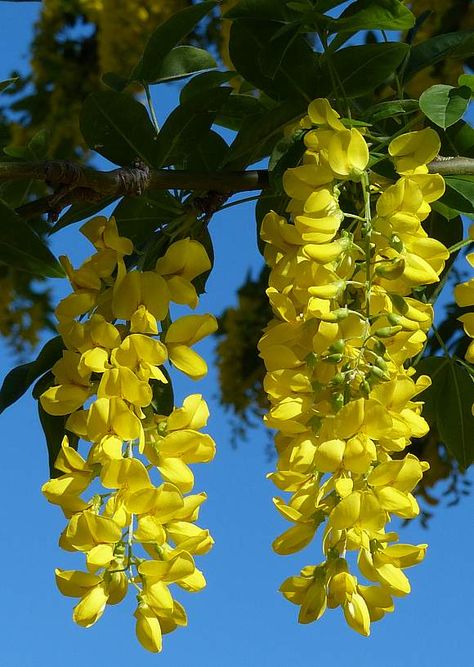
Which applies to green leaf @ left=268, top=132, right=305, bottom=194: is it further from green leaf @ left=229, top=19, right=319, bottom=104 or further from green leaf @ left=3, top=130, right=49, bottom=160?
green leaf @ left=3, top=130, right=49, bottom=160

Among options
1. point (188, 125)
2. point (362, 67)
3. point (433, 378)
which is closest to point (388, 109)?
point (362, 67)

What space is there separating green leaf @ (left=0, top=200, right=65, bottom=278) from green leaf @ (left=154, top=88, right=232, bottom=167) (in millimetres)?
161

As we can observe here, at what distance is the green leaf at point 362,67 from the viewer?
0.77 metres

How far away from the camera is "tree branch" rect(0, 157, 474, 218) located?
0.67m

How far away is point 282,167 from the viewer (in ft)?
2.43

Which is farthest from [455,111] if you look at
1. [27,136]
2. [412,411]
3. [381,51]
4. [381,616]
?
[27,136]

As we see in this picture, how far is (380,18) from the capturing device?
Answer: 745 mm

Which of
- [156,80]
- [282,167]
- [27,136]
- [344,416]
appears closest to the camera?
[344,416]

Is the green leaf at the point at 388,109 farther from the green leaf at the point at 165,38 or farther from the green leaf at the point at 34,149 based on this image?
the green leaf at the point at 34,149

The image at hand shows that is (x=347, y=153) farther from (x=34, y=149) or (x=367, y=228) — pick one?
(x=34, y=149)

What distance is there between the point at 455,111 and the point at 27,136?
379cm

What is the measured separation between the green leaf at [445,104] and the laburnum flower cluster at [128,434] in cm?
18

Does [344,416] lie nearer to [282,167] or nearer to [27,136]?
[282,167]

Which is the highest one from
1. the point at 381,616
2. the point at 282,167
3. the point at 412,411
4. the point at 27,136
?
the point at 282,167
